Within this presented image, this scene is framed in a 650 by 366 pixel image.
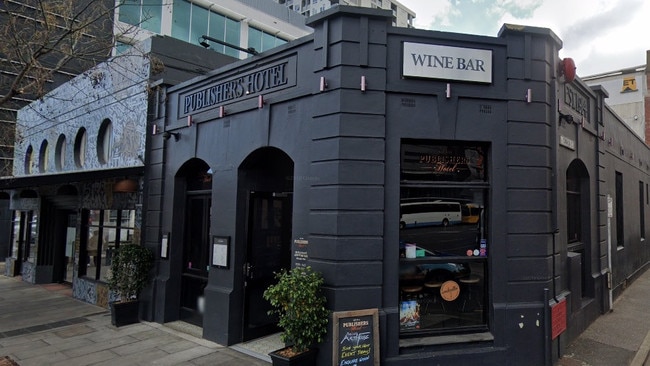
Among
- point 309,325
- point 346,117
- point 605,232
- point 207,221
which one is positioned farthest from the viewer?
point 605,232

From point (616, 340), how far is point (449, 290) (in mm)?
3863

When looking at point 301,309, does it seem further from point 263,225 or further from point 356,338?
point 263,225

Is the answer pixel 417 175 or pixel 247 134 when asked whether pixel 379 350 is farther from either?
pixel 247 134

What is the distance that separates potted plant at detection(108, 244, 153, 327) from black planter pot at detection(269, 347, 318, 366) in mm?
4636

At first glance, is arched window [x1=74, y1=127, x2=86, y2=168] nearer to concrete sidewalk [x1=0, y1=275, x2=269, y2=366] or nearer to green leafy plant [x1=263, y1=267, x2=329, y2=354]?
concrete sidewalk [x1=0, y1=275, x2=269, y2=366]

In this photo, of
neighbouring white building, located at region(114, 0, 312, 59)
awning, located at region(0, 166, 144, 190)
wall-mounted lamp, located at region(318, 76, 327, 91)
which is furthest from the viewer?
neighbouring white building, located at region(114, 0, 312, 59)

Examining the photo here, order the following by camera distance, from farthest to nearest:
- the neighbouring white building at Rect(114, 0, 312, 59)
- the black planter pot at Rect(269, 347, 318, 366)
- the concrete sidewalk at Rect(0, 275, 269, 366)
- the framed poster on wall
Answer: the neighbouring white building at Rect(114, 0, 312, 59)
the framed poster on wall
the concrete sidewalk at Rect(0, 275, 269, 366)
the black planter pot at Rect(269, 347, 318, 366)

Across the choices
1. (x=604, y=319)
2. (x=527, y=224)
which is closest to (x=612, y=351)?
(x=604, y=319)

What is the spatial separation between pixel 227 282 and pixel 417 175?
12.6ft

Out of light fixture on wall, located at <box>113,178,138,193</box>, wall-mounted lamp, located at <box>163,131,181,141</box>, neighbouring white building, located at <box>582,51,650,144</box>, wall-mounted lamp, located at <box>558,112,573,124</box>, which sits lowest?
light fixture on wall, located at <box>113,178,138,193</box>

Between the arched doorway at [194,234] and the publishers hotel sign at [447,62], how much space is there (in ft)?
15.5

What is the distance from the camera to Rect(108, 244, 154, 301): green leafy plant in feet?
29.0

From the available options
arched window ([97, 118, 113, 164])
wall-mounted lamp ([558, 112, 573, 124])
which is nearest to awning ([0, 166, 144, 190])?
arched window ([97, 118, 113, 164])

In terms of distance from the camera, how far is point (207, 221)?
8.61 m
